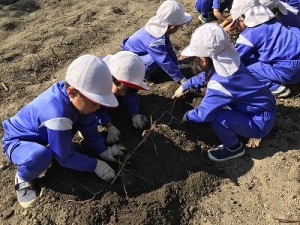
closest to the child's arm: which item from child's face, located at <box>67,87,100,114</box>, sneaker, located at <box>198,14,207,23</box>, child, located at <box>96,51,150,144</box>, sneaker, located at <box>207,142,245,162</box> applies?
sneaker, located at <box>207,142,245,162</box>

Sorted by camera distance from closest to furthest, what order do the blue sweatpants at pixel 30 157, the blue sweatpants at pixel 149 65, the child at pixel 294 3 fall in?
the blue sweatpants at pixel 30 157
the blue sweatpants at pixel 149 65
the child at pixel 294 3

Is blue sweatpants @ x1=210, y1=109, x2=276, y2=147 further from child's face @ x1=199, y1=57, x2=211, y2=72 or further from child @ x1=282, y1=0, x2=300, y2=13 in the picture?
child @ x1=282, y1=0, x2=300, y2=13

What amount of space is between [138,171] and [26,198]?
92cm

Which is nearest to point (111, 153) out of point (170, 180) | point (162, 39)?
point (170, 180)

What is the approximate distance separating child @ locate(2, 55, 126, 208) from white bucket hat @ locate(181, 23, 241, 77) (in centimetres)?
84

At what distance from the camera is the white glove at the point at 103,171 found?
3.23 m

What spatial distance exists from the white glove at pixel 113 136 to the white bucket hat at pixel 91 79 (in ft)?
2.70

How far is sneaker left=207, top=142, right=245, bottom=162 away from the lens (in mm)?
3605

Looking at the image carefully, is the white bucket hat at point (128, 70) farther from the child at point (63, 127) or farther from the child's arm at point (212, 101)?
the child's arm at point (212, 101)

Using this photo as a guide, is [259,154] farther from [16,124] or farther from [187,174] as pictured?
[16,124]

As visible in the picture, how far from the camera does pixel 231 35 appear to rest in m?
5.53

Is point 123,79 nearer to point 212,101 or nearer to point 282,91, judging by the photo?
point 212,101

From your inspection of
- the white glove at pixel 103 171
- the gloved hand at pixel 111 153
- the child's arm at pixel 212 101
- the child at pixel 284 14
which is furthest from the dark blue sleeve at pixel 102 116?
the child at pixel 284 14

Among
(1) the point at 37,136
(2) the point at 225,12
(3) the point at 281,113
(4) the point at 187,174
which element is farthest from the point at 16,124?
(2) the point at 225,12
